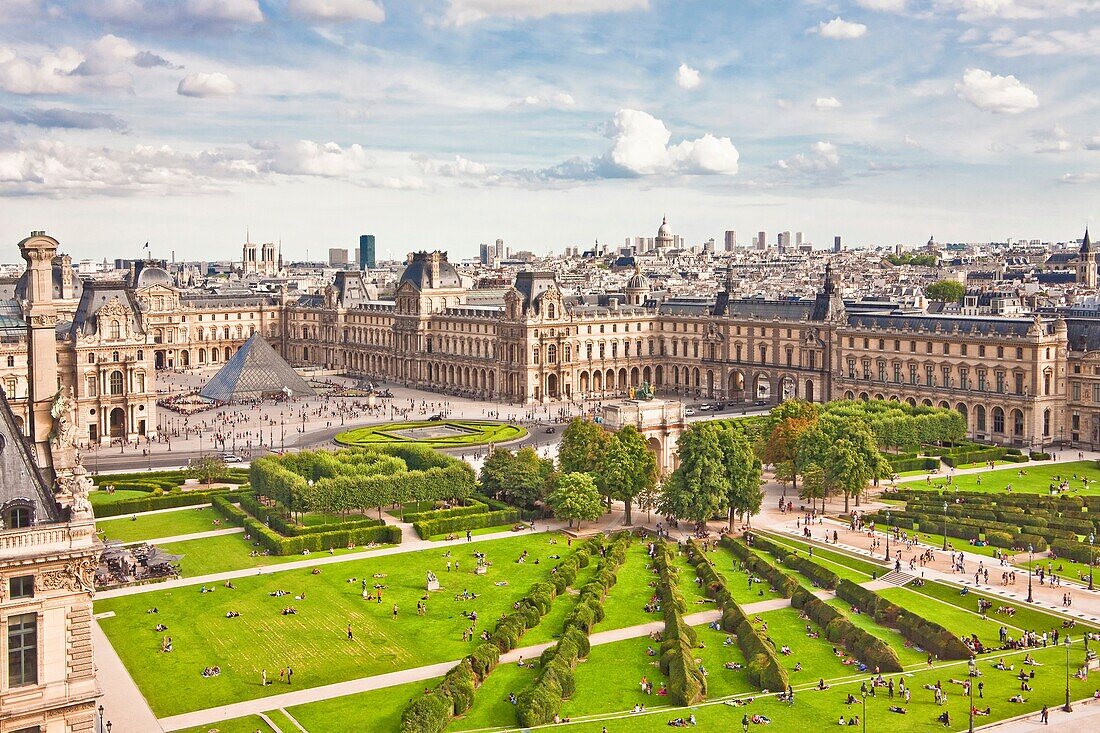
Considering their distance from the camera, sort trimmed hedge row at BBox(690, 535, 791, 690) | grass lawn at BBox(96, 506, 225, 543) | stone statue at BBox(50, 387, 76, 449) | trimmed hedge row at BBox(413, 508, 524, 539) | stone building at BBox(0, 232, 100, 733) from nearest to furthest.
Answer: stone building at BBox(0, 232, 100, 733) < stone statue at BBox(50, 387, 76, 449) < trimmed hedge row at BBox(690, 535, 791, 690) < trimmed hedge row at BBox(413, 508, 524, 539) < grass lawn at BBox(96, 506, 225, 543)

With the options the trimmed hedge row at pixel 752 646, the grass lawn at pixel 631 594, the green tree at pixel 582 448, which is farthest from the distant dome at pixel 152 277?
the trimmed hedge row at pixel 752 646

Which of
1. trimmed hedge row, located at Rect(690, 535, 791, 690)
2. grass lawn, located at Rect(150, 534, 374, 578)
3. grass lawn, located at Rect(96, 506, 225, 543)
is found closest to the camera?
trimmed hedge row, located at Rect(690, 535, 791, 690)

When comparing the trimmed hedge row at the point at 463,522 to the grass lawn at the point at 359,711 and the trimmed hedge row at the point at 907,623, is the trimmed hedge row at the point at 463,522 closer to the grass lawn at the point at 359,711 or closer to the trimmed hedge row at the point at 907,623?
the trimmed hedge row at the point at 907,623

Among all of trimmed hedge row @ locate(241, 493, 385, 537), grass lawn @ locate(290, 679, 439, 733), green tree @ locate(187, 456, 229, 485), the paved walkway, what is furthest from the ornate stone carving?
green tree @ locate(187, 456, 229, 485)

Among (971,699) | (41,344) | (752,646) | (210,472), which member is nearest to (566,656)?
(752,646)

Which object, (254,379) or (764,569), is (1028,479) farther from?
(254,379)

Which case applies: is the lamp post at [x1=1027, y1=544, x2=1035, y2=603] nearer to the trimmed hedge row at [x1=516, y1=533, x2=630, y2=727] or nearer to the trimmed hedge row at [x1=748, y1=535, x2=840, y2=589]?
the trimmed hedge row at [x1=748, y1=535, x2=840, y2=589]
